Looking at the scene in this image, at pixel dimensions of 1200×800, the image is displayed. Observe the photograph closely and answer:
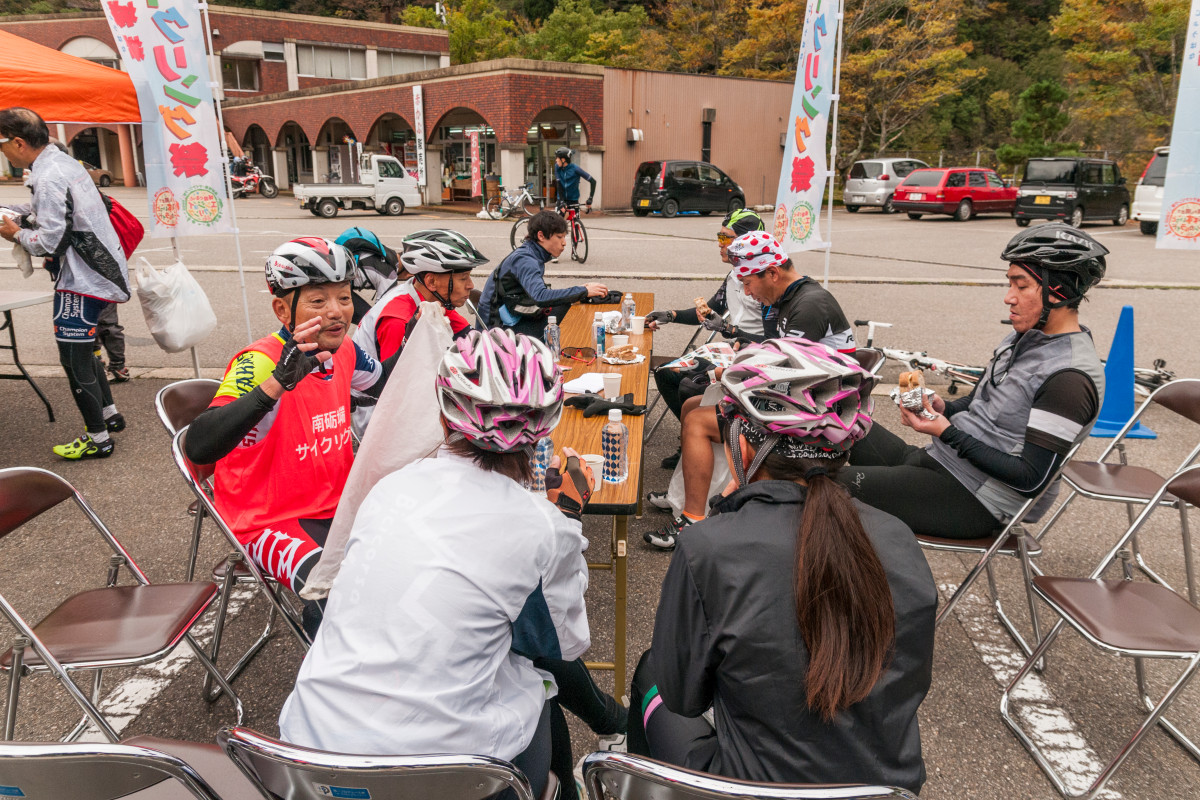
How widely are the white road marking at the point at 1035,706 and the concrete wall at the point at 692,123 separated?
974 inches

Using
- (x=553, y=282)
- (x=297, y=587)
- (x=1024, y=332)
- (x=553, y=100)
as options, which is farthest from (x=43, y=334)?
(x=553, y=100)

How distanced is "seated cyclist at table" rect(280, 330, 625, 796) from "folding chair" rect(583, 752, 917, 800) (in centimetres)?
Answer: 29

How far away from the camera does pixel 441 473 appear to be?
1629 millimetres

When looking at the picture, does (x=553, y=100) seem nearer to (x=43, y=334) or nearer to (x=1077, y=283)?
(x=43, y=334)

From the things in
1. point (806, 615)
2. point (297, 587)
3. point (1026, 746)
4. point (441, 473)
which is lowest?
point (1026, 746)

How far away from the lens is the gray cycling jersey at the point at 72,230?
453cm

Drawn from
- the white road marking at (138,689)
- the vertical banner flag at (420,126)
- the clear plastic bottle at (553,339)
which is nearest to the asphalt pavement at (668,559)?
the white road marking at (138,689)

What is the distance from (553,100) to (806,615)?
26116 mm

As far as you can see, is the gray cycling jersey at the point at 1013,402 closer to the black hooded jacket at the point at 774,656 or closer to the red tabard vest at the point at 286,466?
the black hooded jacket at the point at 774,656

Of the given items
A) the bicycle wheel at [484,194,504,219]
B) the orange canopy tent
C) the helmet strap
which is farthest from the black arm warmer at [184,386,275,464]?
the bicycle wheel at [484,194,504,219]

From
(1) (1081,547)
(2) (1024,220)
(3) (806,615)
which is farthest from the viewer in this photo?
(2) (1024,220)

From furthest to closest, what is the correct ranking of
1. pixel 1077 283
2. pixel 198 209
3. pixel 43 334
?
pixel 43 334
pixel 198 209
pixel 1077 283

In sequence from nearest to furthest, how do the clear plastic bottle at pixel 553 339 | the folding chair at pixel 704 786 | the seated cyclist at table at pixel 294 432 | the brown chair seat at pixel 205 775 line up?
the folding chair at pixel 704 786 < the brown chair seat at pixel 205 775 < the seated cyclist at table at pixel 294 432 < the clear plastic bottle at pixel 553 339

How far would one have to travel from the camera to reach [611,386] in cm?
365
